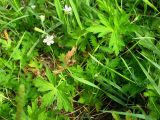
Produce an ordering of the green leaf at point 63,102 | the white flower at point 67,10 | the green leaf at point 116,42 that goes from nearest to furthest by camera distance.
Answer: the green leaf at point 63,102, the green leaf at point 116,42, the white flower at point 67,10

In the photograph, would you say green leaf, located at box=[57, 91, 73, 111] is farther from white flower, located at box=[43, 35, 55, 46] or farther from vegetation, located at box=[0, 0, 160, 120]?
white flower, located at box=[43, 35, 55, 46]

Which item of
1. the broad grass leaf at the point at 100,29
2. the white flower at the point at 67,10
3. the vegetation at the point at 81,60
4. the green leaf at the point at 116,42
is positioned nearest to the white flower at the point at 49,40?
the vegetation at the point at 81,60

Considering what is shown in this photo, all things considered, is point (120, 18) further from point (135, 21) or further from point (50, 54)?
point (50, 54)

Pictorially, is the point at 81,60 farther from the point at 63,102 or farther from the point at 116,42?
the point at 63,102

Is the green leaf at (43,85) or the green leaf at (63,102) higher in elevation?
the green leaf at (43,85)

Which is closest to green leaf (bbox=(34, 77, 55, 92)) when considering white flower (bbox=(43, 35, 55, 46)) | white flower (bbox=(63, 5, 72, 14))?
white flower (bbox=(43, 35, 55, 46))

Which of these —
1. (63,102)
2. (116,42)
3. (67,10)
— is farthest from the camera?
(67,10)

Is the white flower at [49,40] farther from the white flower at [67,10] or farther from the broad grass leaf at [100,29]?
the broad grass leaf at [100,29]

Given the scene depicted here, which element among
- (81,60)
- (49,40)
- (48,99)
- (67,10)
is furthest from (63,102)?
(67,10)

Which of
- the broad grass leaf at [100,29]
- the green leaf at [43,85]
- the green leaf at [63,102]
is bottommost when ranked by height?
the green leaf at [63,102]
